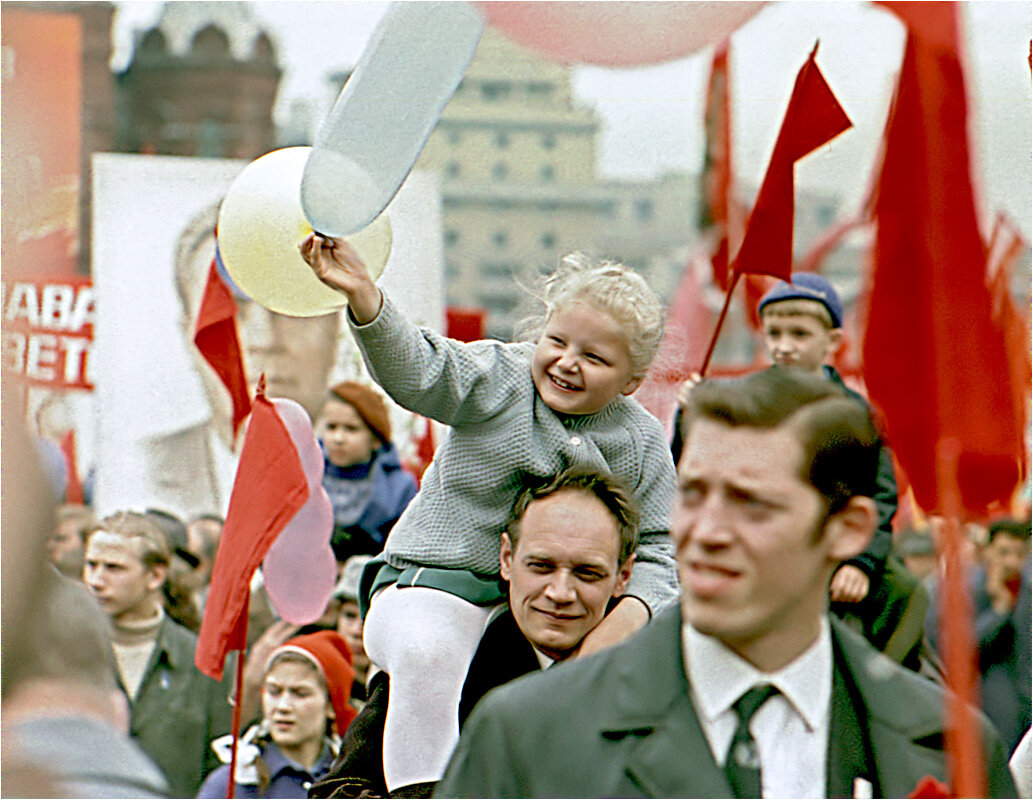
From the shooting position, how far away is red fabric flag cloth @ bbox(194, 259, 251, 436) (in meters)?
4.59

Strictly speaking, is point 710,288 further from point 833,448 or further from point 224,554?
point 833,448

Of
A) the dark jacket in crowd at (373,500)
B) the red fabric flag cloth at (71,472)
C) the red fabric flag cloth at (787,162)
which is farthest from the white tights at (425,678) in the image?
the red fabric flag cloth at (71,472)

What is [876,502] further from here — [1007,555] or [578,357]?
[1007,555]

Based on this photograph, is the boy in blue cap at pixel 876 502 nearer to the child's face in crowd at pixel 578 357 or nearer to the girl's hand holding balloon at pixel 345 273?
the child's face in crowd at pixel 578 357

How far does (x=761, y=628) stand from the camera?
2.00 meters

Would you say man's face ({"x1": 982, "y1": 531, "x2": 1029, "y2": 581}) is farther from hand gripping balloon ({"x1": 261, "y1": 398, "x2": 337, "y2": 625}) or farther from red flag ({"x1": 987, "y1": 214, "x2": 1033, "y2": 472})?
hand gripping balloon ({"x1": 261, "y1": 398, "x2": 337, "y2": 625})

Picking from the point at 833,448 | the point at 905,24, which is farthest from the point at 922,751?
the point at 905,24

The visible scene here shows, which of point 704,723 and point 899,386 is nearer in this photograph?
point 704,723

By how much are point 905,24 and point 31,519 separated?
4.94 feet

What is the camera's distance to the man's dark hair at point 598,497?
113 inches

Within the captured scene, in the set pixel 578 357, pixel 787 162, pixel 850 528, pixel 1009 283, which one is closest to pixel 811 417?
pixel 850 528

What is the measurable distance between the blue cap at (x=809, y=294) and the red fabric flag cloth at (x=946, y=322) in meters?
1.72

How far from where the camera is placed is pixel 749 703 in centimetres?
198

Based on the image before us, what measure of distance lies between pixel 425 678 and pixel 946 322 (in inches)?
47.4
